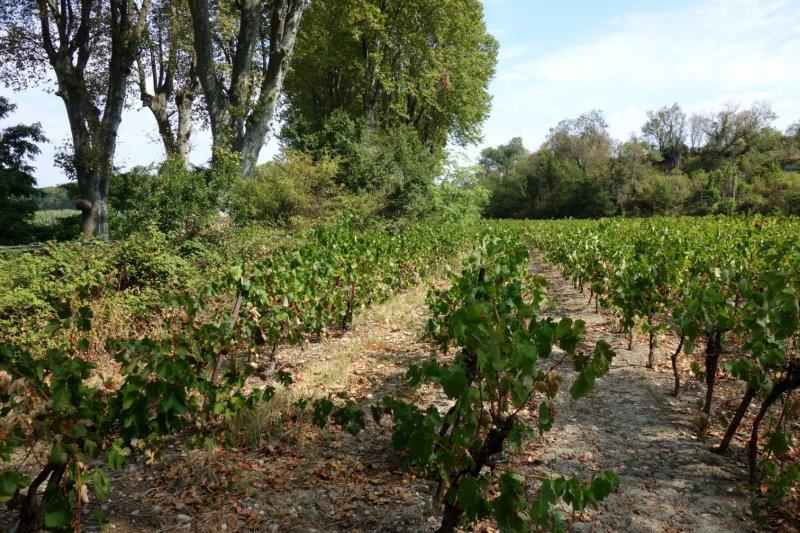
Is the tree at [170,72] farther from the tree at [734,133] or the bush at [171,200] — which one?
the tree at [734,133]

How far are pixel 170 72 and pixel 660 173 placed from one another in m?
57.2

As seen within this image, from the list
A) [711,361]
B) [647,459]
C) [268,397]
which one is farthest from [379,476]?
[711,361]

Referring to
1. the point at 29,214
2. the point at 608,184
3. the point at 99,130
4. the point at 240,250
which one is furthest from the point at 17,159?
the point at 608,184

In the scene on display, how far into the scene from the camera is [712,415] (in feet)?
15.6

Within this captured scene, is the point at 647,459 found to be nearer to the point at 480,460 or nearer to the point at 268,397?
the point at 480,460

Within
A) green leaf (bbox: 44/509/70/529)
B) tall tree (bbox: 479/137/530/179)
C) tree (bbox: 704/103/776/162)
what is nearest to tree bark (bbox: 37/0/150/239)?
green leaf (bbox: 44/509/70/529)

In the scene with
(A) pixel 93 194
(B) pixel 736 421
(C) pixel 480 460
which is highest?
(A) pixel 93 194

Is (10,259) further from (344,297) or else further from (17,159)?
(17,159)

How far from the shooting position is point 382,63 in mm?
25375

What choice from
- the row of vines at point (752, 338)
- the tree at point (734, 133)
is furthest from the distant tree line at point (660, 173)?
the row of vines at point (752, 338)

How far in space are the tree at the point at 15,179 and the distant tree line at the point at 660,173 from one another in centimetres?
3005

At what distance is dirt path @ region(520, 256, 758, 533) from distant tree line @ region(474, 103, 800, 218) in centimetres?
3699

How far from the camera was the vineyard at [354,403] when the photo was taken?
2.16 meters

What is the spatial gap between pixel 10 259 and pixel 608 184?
63.6 m
